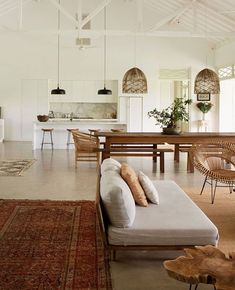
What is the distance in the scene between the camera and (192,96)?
15.0m

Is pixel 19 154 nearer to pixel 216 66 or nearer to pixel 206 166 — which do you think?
pixel 206 166

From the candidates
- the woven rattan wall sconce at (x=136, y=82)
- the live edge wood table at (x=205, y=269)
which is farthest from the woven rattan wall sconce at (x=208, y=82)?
the live edge wood table at (x=205, y=269)

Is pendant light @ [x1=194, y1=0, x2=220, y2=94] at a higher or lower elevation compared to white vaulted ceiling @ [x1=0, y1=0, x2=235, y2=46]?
lower

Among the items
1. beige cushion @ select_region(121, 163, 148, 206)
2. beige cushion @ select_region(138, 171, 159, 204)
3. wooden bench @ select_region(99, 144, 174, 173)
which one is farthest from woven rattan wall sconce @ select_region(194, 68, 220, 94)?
beige cushion @ select_region(121, 163, 148, 206)

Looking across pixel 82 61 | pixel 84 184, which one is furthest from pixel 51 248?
pixel 82 61

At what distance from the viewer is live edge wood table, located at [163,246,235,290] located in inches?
84.8

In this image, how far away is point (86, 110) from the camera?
15352mm

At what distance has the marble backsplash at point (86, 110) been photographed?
15242mm

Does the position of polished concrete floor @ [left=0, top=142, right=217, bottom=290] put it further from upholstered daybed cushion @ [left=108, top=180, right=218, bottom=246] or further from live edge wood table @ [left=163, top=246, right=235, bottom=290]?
live edge wood table @ [left=163, top=246, right=235, bottom=290]

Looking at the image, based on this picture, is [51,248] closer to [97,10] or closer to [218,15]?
[97,10]

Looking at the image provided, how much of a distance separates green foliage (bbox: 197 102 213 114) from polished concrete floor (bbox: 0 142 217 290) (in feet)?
12.8

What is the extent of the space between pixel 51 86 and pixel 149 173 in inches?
309

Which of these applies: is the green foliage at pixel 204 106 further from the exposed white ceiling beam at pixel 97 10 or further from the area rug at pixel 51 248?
the area rug at pixel 51 248

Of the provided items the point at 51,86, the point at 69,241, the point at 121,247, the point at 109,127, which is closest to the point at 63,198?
the point at 69,241
